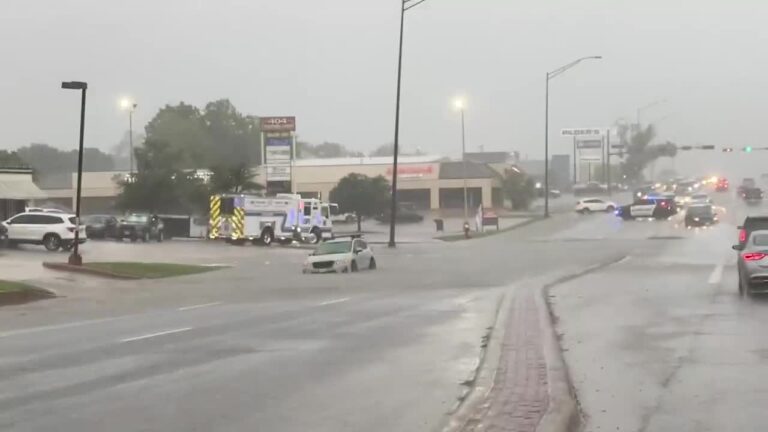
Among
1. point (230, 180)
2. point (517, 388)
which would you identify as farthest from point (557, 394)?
point (230, 180)

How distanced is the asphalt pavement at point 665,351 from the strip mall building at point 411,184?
2817 inches

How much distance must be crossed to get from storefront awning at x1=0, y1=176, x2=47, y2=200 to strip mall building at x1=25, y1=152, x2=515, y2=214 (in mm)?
43986

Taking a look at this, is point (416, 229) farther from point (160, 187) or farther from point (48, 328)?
point (48, 328)

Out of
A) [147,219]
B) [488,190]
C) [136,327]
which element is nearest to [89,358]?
[136,327]

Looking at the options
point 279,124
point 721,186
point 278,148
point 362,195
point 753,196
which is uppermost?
point 279,124

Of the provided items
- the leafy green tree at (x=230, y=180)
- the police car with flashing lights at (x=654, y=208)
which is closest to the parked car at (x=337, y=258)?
the leafy green tree at (x=230, y=180)

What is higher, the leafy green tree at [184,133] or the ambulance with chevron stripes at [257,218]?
the leafy green tree at [184,133]

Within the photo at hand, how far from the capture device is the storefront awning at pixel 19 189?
51000mm

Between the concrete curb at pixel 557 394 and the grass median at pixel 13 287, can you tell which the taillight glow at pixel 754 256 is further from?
the grass median at pixel 13 287

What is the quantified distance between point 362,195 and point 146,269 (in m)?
45.1

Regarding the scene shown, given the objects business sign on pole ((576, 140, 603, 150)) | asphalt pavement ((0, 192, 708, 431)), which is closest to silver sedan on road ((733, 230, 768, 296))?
asphalt pavement ((0, 192, 708, 431))

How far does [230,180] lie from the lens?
210 feet

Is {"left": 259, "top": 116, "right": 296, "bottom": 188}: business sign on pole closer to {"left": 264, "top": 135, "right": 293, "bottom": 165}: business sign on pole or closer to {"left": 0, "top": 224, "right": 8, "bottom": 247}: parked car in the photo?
{"left": 264, "top": 135, "right": 293, "bottom": 165}: business sign on pole

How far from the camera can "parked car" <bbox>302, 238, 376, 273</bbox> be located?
3438cm
